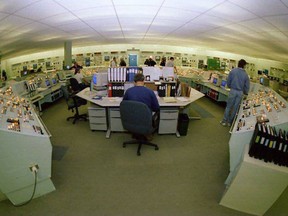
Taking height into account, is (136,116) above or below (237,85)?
below

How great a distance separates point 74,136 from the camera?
353 centimetres

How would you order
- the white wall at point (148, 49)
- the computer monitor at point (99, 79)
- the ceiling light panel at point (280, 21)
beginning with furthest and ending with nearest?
the white wall at point (148, 49) → the computer monitor at point (99, 79) → the ceiling light panel at point (280, 21)

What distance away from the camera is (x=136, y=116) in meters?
2.60

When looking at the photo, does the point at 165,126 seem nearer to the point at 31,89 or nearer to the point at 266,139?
the point at 266,139

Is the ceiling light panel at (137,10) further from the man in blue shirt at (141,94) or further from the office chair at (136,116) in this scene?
the office chair at (136,116)

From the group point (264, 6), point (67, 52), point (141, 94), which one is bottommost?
point (141, 94)

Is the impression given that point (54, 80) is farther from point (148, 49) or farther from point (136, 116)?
point (148, 49)

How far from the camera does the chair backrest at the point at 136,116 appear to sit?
2.52 metres

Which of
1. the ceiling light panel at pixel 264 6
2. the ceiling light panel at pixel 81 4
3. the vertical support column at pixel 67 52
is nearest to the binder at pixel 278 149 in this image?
the ceiling light panel at pixel 264 6

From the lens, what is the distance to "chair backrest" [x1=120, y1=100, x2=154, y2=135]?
2521 millimetres

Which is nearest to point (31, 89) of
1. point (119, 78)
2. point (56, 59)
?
point (119, 78)

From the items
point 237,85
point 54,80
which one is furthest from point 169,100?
point 54,80

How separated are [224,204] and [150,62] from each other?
6.12 m

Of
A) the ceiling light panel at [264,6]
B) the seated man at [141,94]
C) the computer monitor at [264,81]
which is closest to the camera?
the ceiling light panel at [264,6]
